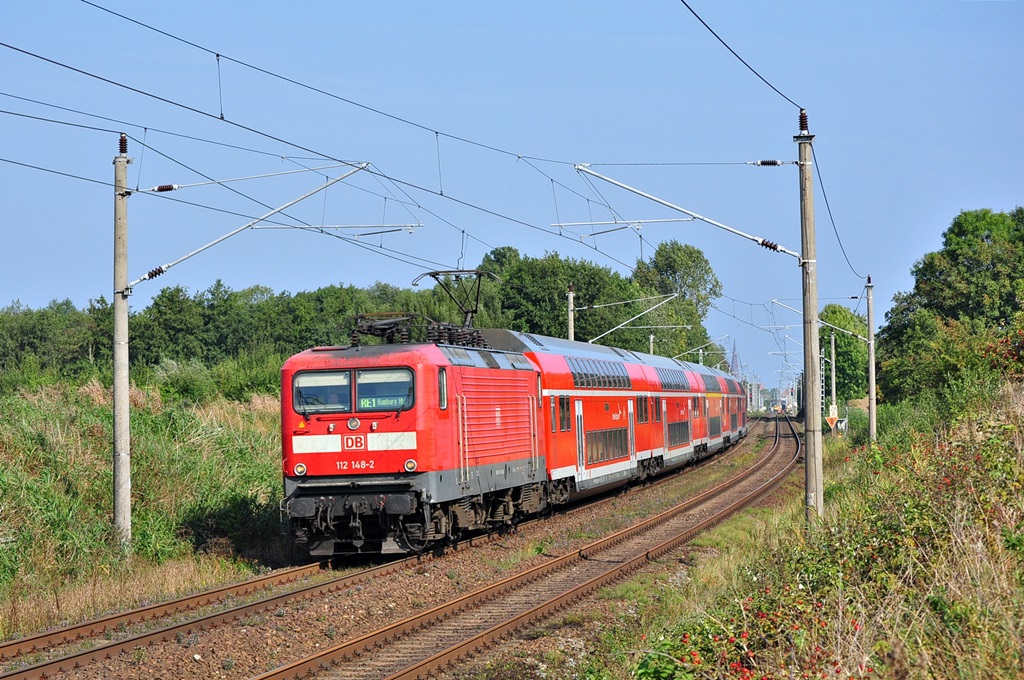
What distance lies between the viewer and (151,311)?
7125 cm

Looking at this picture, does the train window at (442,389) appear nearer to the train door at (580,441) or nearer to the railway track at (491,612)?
the railway track at (491,612)

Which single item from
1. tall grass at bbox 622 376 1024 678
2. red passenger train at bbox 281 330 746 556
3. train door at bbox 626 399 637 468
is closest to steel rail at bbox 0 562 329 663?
red passenger train at bbox 281 330 746 556

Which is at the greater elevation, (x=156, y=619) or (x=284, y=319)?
(x=284, y=319)

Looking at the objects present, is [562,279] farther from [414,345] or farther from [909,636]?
[909,636]

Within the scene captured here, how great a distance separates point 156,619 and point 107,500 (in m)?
6.48

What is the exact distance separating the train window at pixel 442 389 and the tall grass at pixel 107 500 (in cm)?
382

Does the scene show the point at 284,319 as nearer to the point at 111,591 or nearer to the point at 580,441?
the point at 580,441

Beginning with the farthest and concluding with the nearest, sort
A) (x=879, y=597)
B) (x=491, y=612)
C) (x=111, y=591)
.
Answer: (x=111, y=591) < (x=491, y=612) < (x=879, y=597)

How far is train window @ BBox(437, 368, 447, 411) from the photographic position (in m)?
16.9

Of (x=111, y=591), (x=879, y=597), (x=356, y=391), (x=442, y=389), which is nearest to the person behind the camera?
(x=879, y=597)

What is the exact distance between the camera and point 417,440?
16.4m

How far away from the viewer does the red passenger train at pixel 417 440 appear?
1650 centimetres

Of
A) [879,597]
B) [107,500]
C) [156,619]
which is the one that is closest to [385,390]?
[156,619]

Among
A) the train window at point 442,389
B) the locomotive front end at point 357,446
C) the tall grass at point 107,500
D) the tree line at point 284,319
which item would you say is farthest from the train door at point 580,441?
the tree line at point 284,319
